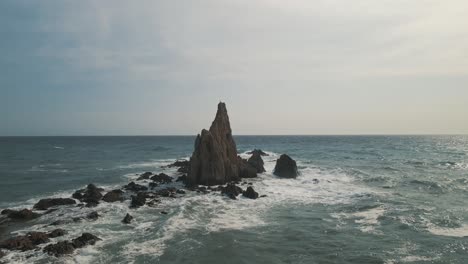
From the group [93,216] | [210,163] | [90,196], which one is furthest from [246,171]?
[93,216]

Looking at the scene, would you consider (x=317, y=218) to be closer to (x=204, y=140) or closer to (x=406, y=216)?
(x=406, y=216)

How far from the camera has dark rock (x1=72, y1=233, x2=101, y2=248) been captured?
23.4 m

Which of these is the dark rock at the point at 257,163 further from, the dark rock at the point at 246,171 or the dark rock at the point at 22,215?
the dark rock at the point at 22,215

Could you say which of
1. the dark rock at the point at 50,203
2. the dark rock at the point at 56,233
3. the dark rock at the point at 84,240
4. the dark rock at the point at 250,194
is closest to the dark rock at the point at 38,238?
the dark rock at the point at 56,233

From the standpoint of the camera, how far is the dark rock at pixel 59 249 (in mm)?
22045

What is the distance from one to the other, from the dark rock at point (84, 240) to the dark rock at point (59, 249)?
15.0 inches

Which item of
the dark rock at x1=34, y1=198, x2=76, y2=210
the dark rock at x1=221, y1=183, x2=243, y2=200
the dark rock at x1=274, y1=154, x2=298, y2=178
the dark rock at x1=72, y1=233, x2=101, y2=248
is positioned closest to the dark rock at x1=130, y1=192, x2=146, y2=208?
the dark rock at x1=34, y1=198, x2=76, y2=210

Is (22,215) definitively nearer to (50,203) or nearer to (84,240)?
(50,203)

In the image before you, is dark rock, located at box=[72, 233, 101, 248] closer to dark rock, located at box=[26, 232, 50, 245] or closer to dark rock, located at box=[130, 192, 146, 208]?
dark rock, located at box=[26, 232, 50, 245]

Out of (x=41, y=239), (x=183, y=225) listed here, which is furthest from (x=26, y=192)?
(x=183, y=225)

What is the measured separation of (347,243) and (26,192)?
133 feet

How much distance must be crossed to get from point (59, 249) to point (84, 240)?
2.01 m

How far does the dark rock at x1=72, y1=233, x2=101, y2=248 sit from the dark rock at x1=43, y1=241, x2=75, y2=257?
38 cm

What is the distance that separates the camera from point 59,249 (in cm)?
2227
